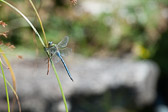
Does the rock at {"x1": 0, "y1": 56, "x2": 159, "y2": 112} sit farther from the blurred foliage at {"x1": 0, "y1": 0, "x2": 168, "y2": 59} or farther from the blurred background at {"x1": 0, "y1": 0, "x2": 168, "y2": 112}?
the blurred foliage at {"x1": 0, "y1": 0, "x2": 168, "y2": 59}

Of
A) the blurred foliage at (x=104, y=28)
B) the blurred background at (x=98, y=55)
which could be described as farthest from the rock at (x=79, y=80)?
the blurred foliage at (x=104, y=28)

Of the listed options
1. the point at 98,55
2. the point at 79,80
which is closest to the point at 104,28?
the point at 98,55

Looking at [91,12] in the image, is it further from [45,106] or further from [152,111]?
[45,106]

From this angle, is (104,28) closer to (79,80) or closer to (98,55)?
(98,55)

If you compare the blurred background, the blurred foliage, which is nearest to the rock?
the blurred background

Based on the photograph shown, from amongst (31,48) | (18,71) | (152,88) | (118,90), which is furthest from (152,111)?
(18,71)

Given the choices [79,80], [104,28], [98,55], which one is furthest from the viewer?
[104,28]

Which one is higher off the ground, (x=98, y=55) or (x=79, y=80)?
(x=98, y=55)
